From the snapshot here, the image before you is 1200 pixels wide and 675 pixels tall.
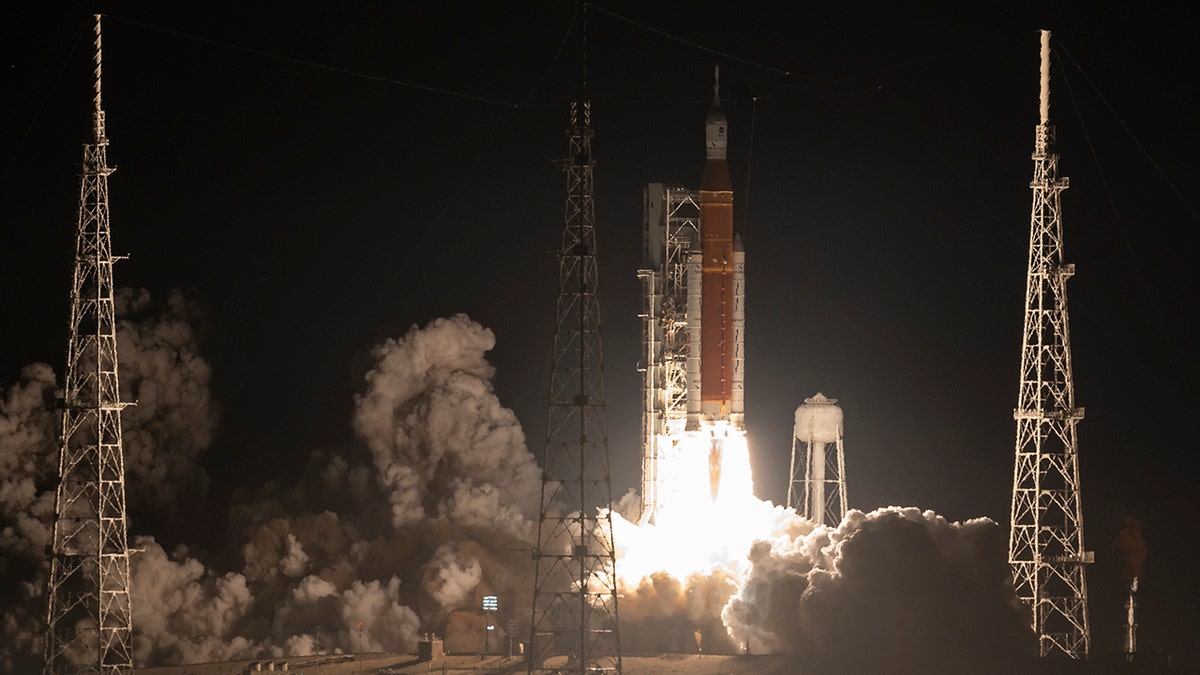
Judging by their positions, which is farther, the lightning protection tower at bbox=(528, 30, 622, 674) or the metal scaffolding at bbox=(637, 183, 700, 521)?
the metal scaffolding at bbox=(637, 183, 700, 521)

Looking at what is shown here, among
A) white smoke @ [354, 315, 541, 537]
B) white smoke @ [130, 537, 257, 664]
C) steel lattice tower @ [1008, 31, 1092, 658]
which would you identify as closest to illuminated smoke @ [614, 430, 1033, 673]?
steel lattice tower @ [1008, 31, 1092, 658]

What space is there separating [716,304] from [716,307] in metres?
0.07

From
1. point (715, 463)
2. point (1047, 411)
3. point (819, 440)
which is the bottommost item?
point (715, 463)

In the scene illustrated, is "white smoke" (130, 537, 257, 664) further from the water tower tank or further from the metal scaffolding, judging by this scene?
the water tower tank

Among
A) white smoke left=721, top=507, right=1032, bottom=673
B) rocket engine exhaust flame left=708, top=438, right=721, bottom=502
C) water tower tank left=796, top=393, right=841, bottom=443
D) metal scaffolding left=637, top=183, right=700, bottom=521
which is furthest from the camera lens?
metal scaffolding left=637, top=183, right=700, bottom=521

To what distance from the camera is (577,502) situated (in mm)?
67875

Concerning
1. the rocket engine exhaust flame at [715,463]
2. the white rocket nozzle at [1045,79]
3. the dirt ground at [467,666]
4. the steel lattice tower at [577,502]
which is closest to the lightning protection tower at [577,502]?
the steel lattice tower at [577,502]

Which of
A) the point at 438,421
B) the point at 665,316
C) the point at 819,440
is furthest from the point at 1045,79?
the point at 438,421

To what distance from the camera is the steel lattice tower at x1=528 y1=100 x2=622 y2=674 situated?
4984 cm

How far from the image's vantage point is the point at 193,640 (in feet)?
202

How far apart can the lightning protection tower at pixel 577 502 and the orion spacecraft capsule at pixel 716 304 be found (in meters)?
2.55

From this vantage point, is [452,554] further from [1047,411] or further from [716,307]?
[1047,411]

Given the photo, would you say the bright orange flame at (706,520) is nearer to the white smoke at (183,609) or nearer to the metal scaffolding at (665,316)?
the metal scaffolding at (665,316)

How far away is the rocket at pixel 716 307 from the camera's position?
188 ft
